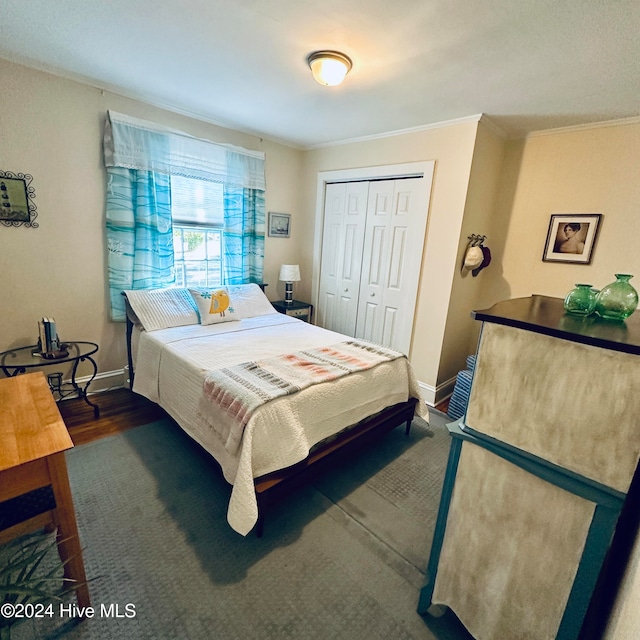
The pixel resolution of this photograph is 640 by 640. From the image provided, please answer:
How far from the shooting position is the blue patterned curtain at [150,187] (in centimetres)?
272

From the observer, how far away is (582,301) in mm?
1163

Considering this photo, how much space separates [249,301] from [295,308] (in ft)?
2.15

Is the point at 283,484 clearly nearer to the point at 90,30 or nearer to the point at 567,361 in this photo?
the point at 567,361

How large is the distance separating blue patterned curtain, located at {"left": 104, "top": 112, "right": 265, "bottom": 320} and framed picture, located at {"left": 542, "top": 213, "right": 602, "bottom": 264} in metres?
2.97

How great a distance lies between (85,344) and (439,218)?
10.5ft

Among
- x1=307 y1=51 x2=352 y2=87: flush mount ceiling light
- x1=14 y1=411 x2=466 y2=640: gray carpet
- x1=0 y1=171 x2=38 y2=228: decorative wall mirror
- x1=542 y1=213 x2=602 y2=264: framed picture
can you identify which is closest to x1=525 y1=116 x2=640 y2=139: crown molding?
x1=542 y1=213 x2=602 y2=264: framed picture

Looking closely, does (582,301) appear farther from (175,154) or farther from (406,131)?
(175,154)

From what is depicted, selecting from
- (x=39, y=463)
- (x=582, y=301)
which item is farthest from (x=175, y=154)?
(x=582, y=301)

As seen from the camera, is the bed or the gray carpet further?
the bed

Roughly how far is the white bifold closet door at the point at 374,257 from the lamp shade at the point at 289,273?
13.5 inches

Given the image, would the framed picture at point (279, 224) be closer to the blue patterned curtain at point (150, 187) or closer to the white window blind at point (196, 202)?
the blue patterned curtain at point (150, 187)

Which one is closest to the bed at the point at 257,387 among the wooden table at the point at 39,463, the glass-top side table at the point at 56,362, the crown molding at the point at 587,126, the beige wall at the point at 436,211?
the glass-top side table at the point at 56,362

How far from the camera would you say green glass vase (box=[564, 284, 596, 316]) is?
3.80 ft

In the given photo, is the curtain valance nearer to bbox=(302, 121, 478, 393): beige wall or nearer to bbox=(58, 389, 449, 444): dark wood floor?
bbox=(302, 121, 478, 393): beige wall
